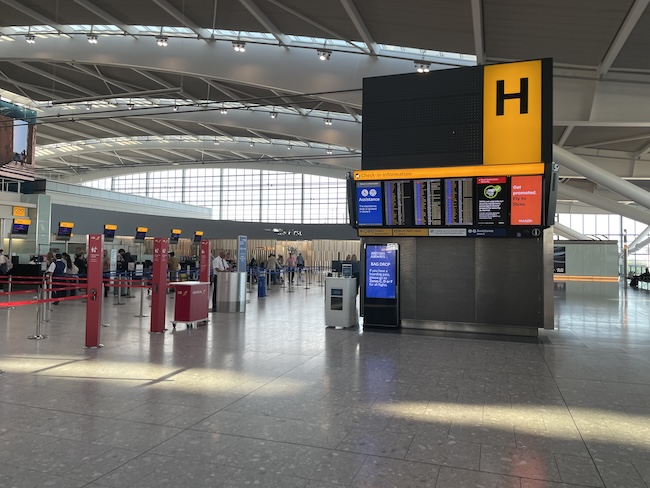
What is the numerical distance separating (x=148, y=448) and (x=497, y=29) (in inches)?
496

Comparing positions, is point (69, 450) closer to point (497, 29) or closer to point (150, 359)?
point (150, 359)

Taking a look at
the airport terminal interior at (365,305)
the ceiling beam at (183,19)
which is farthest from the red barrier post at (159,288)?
the ceiling beam at (183,19)

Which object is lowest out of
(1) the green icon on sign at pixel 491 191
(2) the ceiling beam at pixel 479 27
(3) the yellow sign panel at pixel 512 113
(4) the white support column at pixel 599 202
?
(1) the green icon on sign at pixel 491 191

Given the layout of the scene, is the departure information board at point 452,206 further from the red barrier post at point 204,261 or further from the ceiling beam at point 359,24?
the ceiling beam at point 359,24

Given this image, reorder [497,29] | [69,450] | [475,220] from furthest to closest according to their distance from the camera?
Answer: [497,29]
[475,220]
[69,450]

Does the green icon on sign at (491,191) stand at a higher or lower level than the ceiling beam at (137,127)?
lower

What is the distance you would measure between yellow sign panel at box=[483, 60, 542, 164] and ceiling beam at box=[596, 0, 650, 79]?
9.87ft

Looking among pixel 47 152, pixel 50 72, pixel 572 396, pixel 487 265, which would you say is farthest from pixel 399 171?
pixel 47 152

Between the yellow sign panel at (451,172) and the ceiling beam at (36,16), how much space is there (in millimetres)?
12260

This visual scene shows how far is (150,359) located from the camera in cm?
659

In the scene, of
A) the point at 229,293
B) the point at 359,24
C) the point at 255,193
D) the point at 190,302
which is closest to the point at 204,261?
the point at 229,293

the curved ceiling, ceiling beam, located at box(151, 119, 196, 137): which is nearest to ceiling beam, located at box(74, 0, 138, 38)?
the curved ceiling

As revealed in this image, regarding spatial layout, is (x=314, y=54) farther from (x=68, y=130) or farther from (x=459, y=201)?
(x=68, y=130)

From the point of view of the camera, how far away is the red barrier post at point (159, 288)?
8.79m
